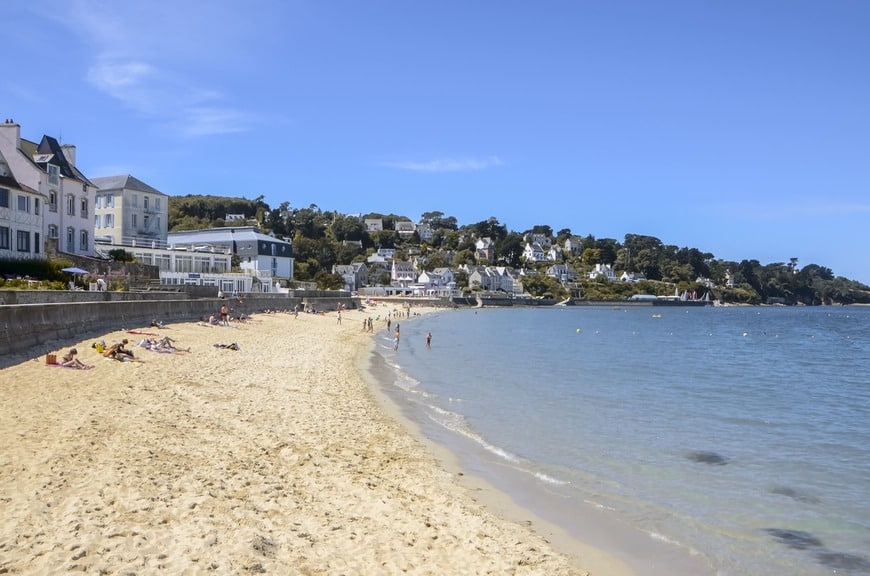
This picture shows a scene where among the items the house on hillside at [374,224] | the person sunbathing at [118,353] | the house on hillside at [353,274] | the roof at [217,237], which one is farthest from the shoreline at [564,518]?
the house on hillside at [374,224]

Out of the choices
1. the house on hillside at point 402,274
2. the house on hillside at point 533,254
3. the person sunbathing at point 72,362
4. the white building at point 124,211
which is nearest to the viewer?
the person sunbathing at point 72,362

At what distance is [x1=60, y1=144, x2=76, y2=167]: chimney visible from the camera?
41.7m

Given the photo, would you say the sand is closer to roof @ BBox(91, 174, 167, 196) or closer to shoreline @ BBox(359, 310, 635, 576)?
shoreline @ BBox(359, 310, 635, 576)

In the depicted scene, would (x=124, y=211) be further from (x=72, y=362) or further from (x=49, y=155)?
(x=72, y=362)

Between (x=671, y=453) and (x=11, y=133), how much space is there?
122ft

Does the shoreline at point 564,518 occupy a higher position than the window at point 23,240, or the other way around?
the window at point 23,240

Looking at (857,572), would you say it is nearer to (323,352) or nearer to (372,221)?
(323,352)

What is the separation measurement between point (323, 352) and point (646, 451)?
731 inches

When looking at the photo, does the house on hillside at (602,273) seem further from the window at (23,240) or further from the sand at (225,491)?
the sand at (225,491)

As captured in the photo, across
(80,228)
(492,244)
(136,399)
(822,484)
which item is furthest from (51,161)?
(492,244)

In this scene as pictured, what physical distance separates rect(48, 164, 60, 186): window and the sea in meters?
21.4

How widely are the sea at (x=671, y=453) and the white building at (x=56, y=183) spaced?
67.6 feet

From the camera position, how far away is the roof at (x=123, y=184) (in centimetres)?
5401

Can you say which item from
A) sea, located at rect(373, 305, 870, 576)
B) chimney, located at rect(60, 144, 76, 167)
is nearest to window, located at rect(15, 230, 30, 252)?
chimney, located at rect(60, 144, 76, 167)
